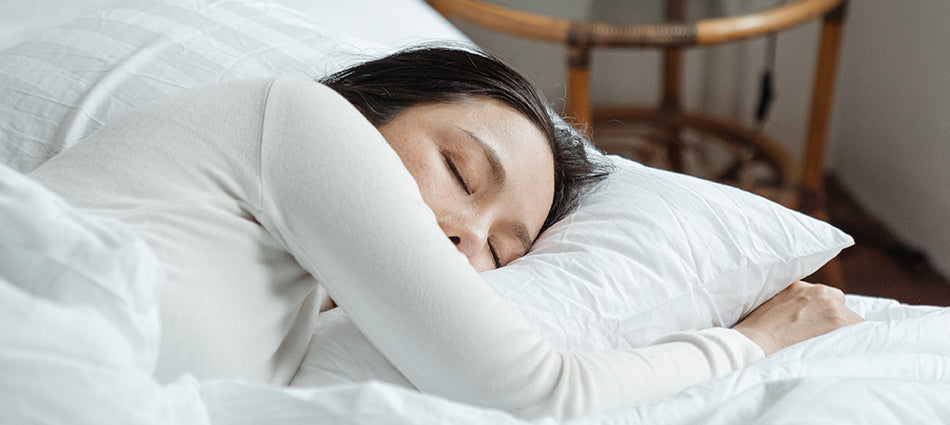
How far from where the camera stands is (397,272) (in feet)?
1.68

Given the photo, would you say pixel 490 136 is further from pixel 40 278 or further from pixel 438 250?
pixel 40 278

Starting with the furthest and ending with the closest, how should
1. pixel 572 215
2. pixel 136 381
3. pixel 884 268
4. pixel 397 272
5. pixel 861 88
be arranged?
pixel 861 88 → pixel 884 268 → pixel 572 215 → pixel 397 272 → pixel 136 381

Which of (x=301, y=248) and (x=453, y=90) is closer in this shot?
(x=301, y=248)

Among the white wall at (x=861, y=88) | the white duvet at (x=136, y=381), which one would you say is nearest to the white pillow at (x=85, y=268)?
the white duvet at (x=136, y=381)

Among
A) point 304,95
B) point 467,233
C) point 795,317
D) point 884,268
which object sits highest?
point 304,95

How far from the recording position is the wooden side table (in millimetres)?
1237

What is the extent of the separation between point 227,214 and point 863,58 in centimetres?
169

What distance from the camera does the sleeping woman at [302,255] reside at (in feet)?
1.69

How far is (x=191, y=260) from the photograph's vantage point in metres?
0.52

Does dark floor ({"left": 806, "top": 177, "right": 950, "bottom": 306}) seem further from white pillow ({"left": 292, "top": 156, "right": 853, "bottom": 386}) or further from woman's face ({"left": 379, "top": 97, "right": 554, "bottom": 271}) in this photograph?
woman's face ({"left": 379, "top": 97, "right": 554, "bottom": 271})

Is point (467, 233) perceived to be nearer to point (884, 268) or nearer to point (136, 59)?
point (136, 59)

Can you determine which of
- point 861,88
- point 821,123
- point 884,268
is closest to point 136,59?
point 821,123

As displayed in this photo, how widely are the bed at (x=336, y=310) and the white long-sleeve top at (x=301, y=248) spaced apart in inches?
1.3

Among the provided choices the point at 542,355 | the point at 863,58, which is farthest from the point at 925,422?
the point at 863,58
